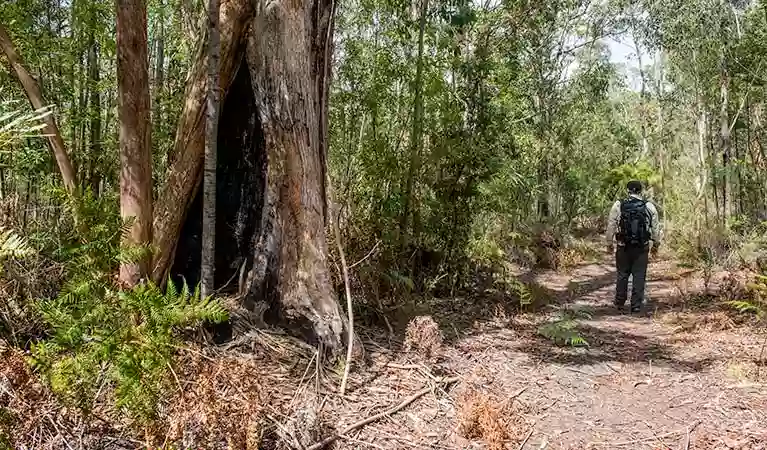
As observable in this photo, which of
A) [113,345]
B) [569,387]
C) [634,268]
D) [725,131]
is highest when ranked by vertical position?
[725,131]

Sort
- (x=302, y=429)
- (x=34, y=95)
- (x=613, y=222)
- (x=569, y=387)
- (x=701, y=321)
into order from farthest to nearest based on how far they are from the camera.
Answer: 1. (x=613, y=222)
2. (x=701, y=321)
3. (x=569, y=387)
4. (x=34, y=95)
5. (x=302, y=429)

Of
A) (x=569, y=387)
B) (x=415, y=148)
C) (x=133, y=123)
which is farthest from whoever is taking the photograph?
(x=415, y=148)

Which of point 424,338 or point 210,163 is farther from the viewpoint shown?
point 424,338

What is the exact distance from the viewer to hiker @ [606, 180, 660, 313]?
7777 millimetres

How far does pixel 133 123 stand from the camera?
3982 mm

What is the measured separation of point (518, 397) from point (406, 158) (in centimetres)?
371

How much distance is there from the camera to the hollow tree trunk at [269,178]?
14.6 feet

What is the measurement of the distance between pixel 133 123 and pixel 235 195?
1.17m

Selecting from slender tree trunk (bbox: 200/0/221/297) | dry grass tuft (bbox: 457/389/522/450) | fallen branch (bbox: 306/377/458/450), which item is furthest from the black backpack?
slender tree trunk (bbox: 200/0/221/297)

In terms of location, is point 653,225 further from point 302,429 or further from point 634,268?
point 302,429

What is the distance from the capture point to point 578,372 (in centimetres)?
515

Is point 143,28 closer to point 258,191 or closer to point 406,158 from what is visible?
point 258,191

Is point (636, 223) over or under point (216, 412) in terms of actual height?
over

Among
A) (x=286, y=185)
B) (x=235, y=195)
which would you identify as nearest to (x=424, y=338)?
(x=286, y=185)
